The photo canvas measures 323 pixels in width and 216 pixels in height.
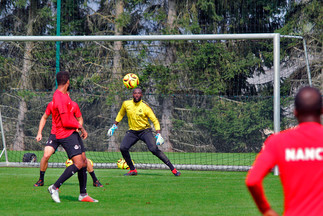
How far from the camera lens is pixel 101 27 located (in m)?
29.0

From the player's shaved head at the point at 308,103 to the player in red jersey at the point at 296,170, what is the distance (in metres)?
0.11

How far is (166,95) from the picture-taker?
1748cm

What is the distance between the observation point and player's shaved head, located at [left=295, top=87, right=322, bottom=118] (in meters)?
3.17

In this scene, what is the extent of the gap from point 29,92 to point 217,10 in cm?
1130

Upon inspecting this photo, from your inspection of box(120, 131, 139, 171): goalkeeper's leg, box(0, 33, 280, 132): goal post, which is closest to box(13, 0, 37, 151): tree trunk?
box(0, 33, 280, 132): goal post

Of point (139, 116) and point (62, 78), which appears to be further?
point (139, 116)

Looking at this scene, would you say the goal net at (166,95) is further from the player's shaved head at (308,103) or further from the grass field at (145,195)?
the player's shaved head at (308,103)

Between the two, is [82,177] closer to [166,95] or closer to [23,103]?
[166,95]

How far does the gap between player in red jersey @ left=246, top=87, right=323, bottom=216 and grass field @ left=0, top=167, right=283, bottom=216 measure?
171 inches

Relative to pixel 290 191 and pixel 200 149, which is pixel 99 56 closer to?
pixel 200 149

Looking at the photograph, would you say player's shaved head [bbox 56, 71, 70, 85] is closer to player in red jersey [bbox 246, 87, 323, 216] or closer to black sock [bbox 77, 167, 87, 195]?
black sock [bbox 77, 167, 87, 195]

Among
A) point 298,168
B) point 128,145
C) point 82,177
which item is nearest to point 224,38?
point 128,145

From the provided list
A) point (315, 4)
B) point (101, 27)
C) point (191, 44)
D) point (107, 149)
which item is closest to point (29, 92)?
point (107, 149)

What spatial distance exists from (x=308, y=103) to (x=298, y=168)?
38 centimetres
